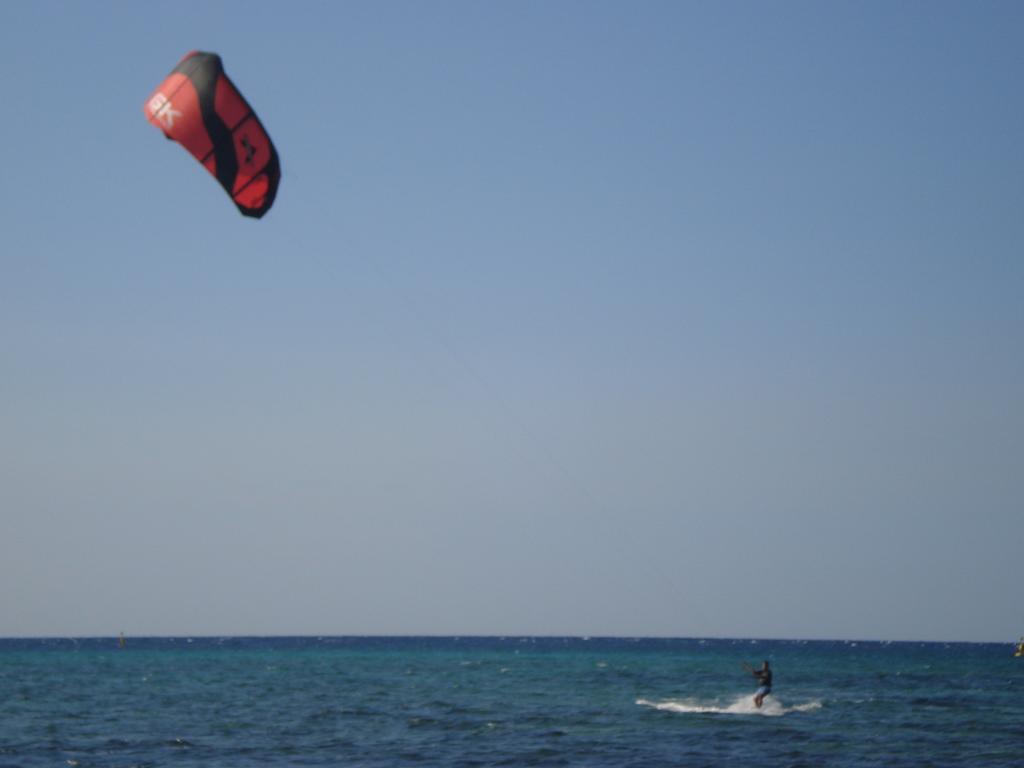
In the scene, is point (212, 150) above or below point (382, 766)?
above

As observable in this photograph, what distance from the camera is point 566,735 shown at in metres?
29.0

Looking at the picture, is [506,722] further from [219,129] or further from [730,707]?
[219,129]

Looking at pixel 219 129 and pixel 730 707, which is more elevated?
pixel 219 129

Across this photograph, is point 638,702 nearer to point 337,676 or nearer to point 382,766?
point 382,766

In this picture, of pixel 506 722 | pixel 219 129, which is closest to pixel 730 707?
pixel 506 722

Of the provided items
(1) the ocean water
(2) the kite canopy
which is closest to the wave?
(1) the ocean water

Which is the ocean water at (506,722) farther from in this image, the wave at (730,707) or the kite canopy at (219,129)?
the kite canopy at (219,129)

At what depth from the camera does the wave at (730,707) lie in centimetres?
3528

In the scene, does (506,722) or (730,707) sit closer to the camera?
(506,722)

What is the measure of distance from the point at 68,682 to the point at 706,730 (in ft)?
118

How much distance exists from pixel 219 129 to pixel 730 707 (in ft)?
88.7

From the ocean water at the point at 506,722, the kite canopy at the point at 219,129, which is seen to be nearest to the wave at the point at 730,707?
the ocean water at the point at 506,722

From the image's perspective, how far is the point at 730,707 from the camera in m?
37.2

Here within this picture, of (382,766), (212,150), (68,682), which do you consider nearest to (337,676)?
(68,682)
